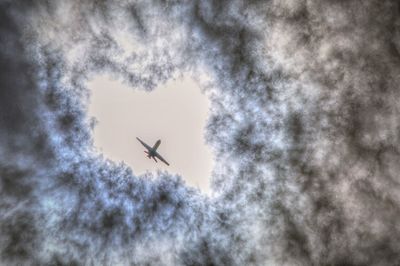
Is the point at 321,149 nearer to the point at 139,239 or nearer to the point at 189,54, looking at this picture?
the point at 189,54

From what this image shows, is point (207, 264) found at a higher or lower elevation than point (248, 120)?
lower

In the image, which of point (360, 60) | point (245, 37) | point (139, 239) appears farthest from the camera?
point (139, 239)

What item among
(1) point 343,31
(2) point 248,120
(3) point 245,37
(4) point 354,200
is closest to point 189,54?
(3) point 245,37

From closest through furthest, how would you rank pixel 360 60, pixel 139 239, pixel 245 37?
pixel 360 60 < pixel 245 37 < pixel 139 239

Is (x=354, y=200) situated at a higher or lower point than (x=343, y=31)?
lower

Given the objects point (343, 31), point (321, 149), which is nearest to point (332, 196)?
point (321, 149)

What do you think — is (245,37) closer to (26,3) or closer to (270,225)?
(270,225)

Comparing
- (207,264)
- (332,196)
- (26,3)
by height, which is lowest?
(207,264)

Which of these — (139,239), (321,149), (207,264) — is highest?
(321,149)

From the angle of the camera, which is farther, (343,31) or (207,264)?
(207,264)
